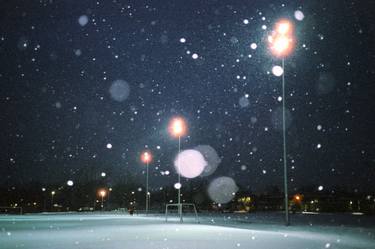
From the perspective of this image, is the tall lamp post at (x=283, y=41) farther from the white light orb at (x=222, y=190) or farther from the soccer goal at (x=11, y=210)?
the white light orb at (x=222, y=190)

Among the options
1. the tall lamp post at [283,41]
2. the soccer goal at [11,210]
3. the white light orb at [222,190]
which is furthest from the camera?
the white light orb at [222,190]

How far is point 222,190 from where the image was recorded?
152250 mm

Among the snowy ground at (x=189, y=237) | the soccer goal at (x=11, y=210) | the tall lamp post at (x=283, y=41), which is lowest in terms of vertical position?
the soccer goal at (x=11, y=210)

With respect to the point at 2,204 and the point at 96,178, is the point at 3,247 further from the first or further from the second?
the point at 2,204

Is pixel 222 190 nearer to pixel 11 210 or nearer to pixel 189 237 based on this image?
pixel 11 210

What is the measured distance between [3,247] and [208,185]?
137473 mm

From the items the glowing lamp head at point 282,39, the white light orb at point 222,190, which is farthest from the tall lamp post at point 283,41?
the white light orb at point 222,190

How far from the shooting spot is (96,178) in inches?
4749

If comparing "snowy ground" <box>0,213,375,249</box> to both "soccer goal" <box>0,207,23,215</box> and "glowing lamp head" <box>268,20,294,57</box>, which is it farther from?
Answer: "soccer goal" <box>0,207,23,215</box>

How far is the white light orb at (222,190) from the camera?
480ft

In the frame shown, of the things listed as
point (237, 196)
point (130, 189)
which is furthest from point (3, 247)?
point (237, 196)

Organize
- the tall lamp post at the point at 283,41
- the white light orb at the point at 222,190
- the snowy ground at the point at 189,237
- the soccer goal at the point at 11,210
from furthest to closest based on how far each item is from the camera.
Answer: the white light orb at the point at 222,190, the soccer goal at the point at 11,210, the tall lamp post at the point at 283,41, the snowy ground at the point at 189,237

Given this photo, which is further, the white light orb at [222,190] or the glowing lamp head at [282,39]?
the white light orb at [222,190]

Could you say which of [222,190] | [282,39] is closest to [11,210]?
[282,39]
